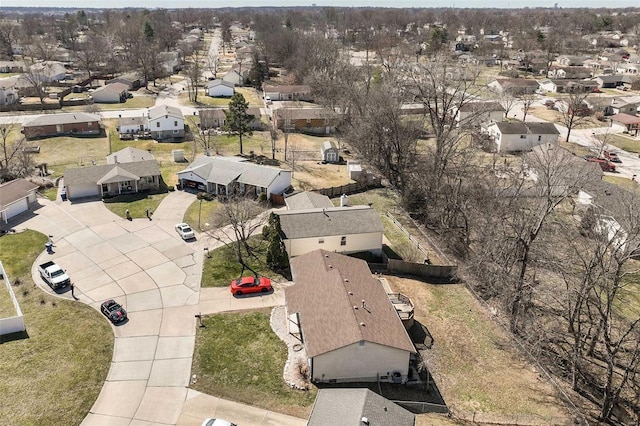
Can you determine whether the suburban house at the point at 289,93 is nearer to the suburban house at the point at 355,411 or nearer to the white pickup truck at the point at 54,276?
the white pickup truck at the point at 54,276

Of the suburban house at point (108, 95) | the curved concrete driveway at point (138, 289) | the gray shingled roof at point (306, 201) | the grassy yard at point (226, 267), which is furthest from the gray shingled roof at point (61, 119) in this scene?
the grassy yard at point (226, 267)

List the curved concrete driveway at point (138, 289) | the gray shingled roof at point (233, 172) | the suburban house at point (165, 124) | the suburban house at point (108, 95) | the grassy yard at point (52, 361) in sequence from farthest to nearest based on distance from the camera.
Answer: the suburban house at point (108, 95), the suburban house at point (165, 124), the gray shingled roof at point (233, 172), the curved concrete driveway at point (138, 289), the grassy yard at point (52, 361)

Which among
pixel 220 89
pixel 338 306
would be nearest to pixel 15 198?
pixel 338 306

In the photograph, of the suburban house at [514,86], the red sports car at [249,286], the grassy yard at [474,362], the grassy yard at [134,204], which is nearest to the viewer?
the grassy yard at [474,362]

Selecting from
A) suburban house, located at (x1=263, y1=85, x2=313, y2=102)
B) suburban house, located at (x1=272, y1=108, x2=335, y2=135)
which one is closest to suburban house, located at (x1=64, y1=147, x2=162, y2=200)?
suburban house, located at (x1=272, y1=108, x2=335, y2=135)

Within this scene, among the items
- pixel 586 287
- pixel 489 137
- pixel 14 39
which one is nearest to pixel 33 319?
pixel 586 287

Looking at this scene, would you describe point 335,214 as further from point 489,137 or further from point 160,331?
point 489,137
